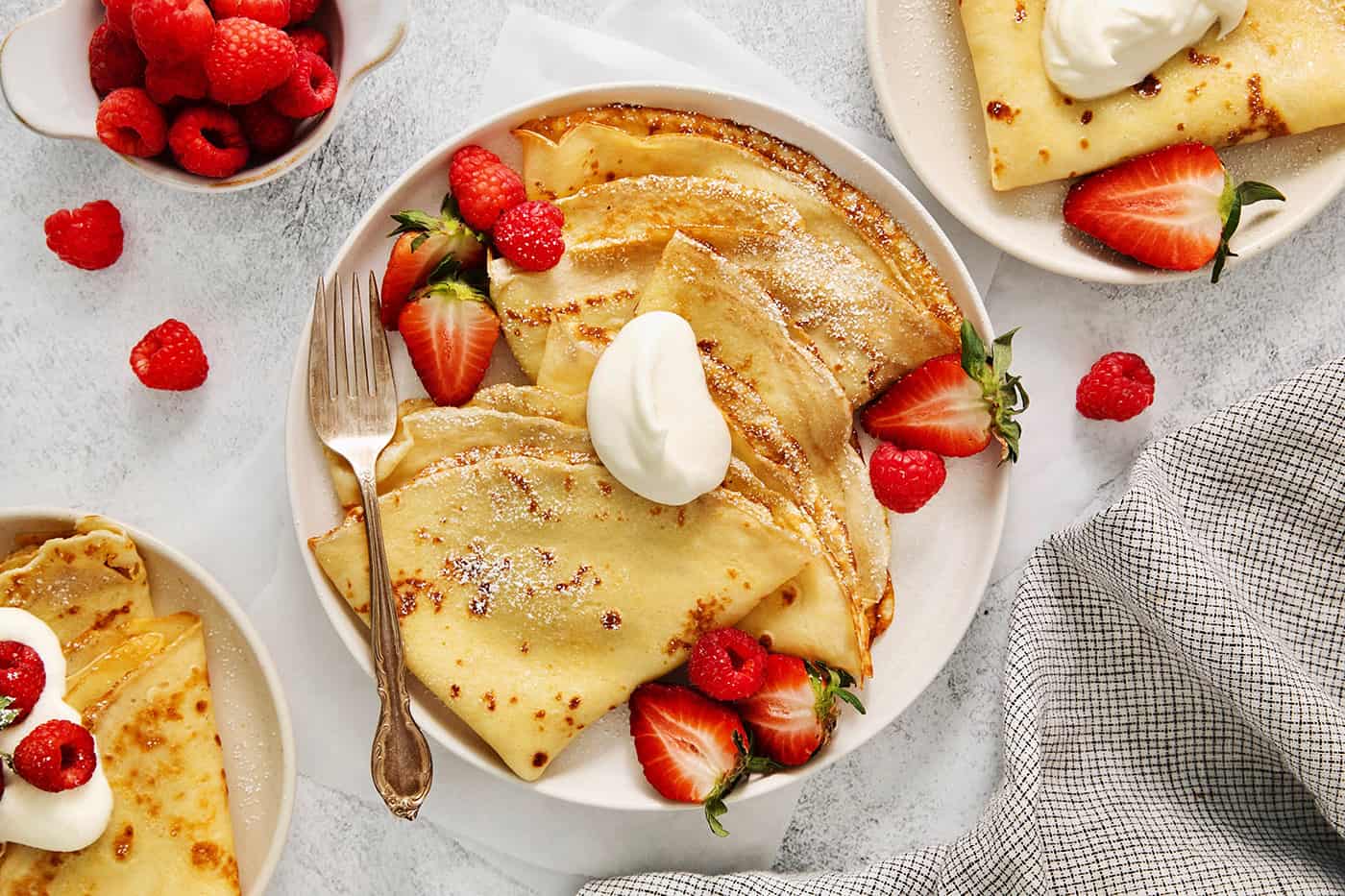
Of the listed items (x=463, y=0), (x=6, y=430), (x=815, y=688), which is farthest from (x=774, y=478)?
(x=6, y=430)

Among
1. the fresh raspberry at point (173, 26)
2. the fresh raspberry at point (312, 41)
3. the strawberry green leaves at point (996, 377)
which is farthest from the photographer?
the strawberry green leaves at point (996, 377)

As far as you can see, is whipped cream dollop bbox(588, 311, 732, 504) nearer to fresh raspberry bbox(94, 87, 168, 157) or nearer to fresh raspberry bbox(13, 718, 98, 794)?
fresh raspberry bbox(94, 87, 168, 157)

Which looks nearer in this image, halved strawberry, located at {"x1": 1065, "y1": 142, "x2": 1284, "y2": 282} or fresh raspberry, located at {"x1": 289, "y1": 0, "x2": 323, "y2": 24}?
fresh raspberry, located at {"x1": 289, "y1": 0, "x2": 323, "y2": 24}

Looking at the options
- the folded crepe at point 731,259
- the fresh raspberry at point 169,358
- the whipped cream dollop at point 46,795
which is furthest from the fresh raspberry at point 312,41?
the whipped cream dollop at point 46,795

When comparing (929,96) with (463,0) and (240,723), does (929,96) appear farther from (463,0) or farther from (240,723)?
(240,723)

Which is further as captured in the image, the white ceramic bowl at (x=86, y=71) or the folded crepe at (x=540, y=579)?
the folded crepe at (x=540, y=579)

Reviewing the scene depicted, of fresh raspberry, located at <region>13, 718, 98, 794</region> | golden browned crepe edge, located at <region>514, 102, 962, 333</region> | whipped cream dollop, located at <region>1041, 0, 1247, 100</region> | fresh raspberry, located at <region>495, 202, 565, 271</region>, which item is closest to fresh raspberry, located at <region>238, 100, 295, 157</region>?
fresh raspberry, located at <region>495, 202, 565, 271</region>

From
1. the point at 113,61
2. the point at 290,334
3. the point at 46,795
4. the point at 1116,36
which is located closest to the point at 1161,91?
the point at 1116,36

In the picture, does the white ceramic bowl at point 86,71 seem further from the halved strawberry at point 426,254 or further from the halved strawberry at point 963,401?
the halved strawberry at point 963,401
